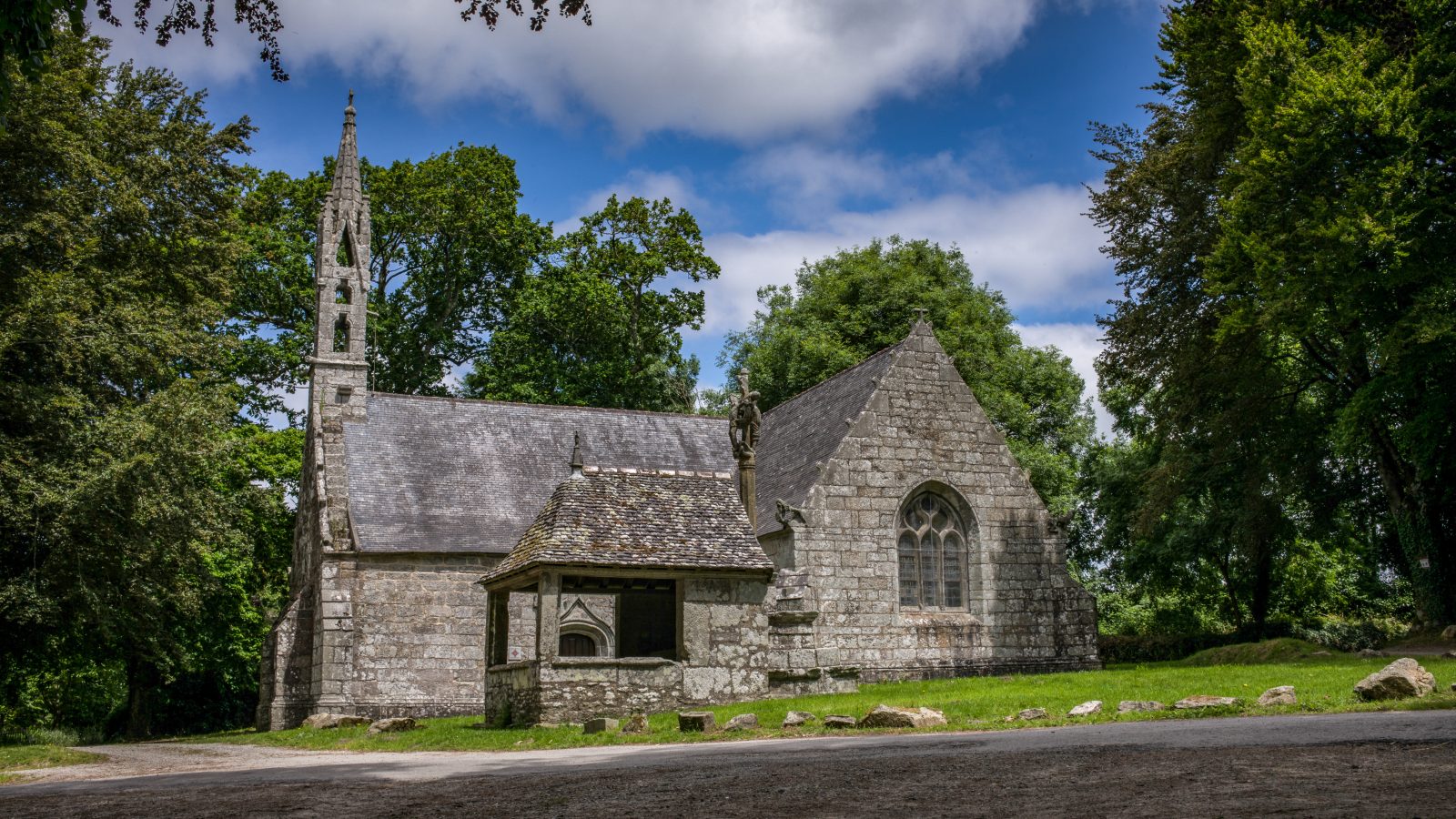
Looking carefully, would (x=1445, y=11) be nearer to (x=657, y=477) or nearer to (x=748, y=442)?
(x=748, y=442)

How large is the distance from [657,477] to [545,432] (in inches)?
486

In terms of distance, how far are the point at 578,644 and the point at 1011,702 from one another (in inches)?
540

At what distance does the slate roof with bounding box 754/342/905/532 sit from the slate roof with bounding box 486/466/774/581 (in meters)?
5.64

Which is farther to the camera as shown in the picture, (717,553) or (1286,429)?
(1286,429)

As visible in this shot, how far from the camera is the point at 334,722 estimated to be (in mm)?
21875

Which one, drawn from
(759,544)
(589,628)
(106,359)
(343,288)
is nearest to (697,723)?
(759,544)

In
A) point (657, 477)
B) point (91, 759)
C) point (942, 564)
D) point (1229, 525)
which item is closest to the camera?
point (91, 759)

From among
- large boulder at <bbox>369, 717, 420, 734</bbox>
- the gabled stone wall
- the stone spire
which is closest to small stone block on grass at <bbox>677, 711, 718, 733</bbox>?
large boulder at <bbox>369, 717, 420, 734</bbox>

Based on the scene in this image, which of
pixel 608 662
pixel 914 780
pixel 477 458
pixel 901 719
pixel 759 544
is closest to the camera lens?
pixel 914 780

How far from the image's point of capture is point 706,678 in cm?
1686

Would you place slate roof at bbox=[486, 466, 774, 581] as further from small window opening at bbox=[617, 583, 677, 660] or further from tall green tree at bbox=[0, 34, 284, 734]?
tall green tree at bbox=[0, 34, 284, 734]

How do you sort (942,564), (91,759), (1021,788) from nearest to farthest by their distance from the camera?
(1021,788) → (91,759) → (942,564)

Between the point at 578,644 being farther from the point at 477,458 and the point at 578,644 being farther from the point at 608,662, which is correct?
the point at 608,662

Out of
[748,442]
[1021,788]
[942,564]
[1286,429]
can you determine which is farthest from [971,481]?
[1021,788]
